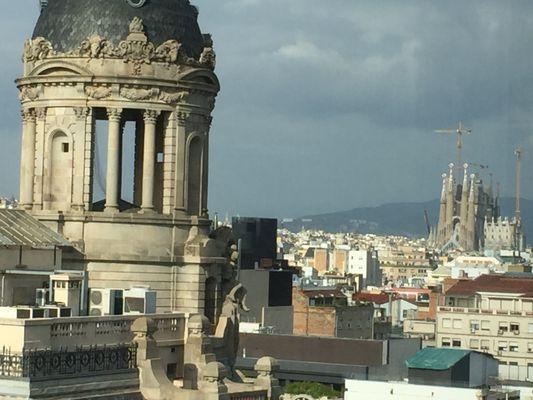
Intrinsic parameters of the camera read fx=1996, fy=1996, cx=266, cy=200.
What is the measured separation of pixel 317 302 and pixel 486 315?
3304 cm

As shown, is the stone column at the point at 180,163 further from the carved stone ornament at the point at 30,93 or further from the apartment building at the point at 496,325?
the apartment building at the point at 496,325

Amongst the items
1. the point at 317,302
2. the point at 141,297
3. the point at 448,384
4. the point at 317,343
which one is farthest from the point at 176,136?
the point at 317,302

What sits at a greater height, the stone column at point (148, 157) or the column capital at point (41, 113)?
the column capital at point (41, 113)

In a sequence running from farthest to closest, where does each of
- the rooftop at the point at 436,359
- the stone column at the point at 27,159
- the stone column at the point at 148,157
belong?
the rooftop at the point at 436,359
the stone column at the point at 27,159
the stone column at the point at 148,157

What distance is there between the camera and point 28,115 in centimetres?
5519

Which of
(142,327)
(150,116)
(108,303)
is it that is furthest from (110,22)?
(142,327)

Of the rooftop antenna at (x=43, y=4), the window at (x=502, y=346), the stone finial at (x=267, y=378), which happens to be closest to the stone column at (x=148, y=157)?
the rooftop antenna at (x=43, y=4)

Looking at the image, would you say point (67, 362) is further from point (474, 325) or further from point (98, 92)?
point (474, 325)

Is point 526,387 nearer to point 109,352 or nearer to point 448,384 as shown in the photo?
point 448,384

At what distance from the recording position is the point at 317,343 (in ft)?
395

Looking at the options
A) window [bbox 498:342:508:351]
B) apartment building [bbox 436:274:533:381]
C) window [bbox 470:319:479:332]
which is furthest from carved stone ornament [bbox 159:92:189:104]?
window [bbox 470:319:479:332]

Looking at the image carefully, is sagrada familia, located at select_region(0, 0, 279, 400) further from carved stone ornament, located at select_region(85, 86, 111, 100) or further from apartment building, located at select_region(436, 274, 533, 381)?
apartment building, located at select_region(436, 274, 533, 381)

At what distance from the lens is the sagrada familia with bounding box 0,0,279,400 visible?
53.8 meters

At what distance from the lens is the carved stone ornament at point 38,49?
5447 cm
